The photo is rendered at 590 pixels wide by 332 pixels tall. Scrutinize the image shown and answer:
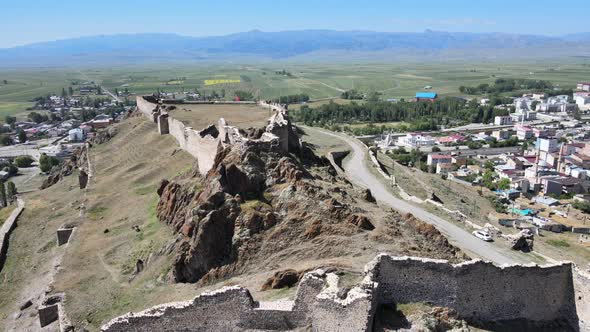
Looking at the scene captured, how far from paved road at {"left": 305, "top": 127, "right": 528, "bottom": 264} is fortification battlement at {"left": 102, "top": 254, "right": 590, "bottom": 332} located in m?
8.93

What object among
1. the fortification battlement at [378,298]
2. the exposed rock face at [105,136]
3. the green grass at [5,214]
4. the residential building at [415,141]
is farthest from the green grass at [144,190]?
the residential building at [415,141]

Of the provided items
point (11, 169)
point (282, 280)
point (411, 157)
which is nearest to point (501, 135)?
point (411, 157)

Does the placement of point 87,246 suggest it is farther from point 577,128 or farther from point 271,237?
point 577,128

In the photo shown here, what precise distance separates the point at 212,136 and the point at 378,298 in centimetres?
2529

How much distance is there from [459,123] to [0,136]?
10979cm

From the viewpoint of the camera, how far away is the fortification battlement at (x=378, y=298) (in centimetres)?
1568

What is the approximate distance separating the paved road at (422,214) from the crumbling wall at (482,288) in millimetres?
7648

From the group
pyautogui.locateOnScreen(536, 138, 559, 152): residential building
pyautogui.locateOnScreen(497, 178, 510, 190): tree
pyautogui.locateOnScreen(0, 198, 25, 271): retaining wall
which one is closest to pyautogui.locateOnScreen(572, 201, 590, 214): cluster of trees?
pyautogui.locateOnScreen(497, 178, 510, 190): tree

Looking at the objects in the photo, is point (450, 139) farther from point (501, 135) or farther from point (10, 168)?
point (10, 168)

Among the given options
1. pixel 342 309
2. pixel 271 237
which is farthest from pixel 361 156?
pixel 342 309

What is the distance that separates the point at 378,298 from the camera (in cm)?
1633

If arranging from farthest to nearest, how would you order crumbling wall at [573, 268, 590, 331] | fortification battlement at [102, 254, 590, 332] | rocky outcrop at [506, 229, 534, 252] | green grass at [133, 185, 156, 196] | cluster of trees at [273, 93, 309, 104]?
cluster of trees at [273, 93, 309, 104] < green grass at [133, 185, 156, 196] < rocky outcrop at [506, 229, 534, 252] < crumbling wall at [573, 268, 590, 331] < fortification battlement at [102, 254, 590, 332]

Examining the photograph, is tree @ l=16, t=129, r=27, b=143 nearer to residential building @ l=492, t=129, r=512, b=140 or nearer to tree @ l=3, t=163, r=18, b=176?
tree @ l=3, t=163, r=18, b=176

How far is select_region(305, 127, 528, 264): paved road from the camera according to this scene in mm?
27141
